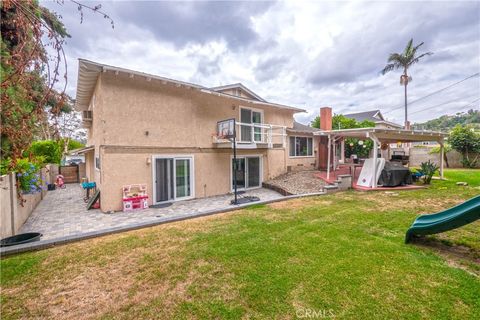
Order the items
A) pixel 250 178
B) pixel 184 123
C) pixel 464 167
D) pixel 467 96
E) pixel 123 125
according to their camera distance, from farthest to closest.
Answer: pixel 467 96 → pixel 464 167 → pixel 250 178 → pixel 184 123 → pixel 123 125

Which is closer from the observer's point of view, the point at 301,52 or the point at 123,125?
the point at 123,125

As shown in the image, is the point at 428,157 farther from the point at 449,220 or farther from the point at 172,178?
the point at 172,178

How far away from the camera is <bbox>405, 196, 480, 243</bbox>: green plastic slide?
4090mm

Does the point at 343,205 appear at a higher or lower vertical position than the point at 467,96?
lower

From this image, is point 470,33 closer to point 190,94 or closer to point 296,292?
point 190,94

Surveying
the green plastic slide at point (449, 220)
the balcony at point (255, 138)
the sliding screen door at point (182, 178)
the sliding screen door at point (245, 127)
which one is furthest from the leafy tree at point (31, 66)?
the sliding screen door at point (245, 127)

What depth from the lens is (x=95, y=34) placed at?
142 inches

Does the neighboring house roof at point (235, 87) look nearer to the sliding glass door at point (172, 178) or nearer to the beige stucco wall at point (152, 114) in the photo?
the beige stucco wall at point (152, 114)

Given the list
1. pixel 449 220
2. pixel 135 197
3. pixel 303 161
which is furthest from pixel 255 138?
pixel 449 220

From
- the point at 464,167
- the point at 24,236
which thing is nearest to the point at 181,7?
the point at 24,236

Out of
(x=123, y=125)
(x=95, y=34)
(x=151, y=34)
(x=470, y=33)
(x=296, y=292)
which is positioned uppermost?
(x=470, y=33)

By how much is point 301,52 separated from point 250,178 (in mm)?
10248

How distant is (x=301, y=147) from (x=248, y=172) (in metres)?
5.58

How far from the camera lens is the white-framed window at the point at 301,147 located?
16141mm
